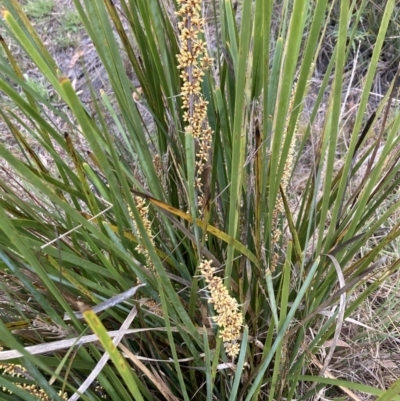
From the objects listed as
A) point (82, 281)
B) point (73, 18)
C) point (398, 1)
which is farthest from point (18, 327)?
point (73, 18)

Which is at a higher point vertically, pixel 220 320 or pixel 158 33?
pixel 158 33

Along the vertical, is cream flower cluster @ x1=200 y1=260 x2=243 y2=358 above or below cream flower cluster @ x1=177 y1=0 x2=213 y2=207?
below

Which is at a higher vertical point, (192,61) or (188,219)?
(192,61)

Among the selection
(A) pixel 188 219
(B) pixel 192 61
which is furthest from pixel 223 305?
(B) pixel 192 61

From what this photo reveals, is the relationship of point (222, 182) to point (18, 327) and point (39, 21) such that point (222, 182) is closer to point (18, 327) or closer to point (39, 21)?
point (18, 327)

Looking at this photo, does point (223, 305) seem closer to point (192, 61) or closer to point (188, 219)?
point (188, 219)

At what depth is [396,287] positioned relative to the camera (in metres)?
0.86

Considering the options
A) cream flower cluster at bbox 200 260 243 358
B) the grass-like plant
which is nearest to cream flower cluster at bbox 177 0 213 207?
the grass-like plant

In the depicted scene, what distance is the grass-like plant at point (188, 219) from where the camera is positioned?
35cm

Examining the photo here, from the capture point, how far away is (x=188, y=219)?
0.41m

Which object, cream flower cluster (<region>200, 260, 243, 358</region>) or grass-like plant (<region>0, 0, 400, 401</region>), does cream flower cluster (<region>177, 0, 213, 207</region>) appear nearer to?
grass-like plant (<region>0, 0, 400, 401</region>)

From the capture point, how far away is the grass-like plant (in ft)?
1.15

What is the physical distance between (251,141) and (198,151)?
58 millimetres

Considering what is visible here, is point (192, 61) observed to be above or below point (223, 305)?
above
